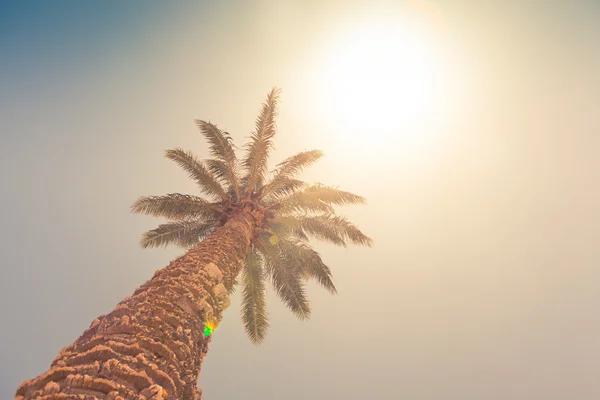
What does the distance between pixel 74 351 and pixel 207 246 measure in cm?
287

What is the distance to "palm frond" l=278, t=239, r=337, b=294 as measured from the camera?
9.87 metres

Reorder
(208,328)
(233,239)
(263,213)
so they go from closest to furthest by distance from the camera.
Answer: (208,328)
(233,239)
(263,213)

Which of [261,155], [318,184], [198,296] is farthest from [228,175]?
[198,296]

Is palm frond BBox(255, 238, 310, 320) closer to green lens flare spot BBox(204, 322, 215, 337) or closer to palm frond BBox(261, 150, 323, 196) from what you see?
palm frond BBox(261, 150, 323, 196)

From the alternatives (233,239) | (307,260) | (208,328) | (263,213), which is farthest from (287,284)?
(208,328)

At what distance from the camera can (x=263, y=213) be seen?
934 centimetres

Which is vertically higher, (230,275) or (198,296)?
(230,275)

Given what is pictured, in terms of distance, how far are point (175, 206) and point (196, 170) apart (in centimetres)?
126

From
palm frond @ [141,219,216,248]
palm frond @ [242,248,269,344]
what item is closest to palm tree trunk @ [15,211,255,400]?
palm frond @ [242,248,269,344]

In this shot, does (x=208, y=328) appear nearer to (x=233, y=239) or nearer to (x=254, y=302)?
(x=233, y=239)

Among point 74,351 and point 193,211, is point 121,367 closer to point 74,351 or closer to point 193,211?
point 74,351

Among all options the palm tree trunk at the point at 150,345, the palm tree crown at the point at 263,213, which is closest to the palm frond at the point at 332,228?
the palm tree crown at the point at 263,213

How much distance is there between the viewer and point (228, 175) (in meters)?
9.91

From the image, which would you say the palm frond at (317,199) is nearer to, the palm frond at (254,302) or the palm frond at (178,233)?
the palm frond at (254,302)
